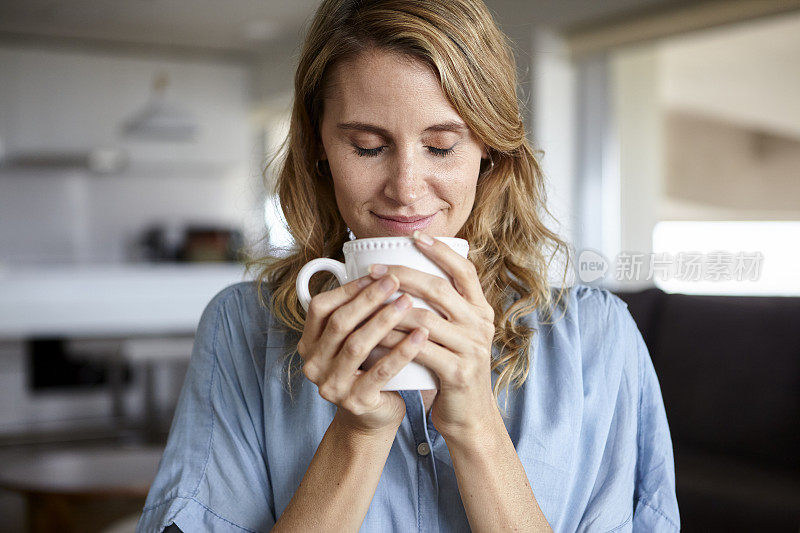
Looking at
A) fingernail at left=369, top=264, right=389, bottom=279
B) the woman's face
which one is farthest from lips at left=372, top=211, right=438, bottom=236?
fingernail at left=369, top=264, right=389, bottom=279

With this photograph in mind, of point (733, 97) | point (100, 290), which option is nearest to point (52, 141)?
point (100, 290)

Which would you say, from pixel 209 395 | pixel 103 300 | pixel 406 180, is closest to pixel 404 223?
pixel 406 180

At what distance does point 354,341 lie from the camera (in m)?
0.67

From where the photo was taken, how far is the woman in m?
0.72

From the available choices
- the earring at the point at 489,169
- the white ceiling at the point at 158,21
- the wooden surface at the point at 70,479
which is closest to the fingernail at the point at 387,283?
the earring at the point at 489,169

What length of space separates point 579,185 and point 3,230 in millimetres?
4414

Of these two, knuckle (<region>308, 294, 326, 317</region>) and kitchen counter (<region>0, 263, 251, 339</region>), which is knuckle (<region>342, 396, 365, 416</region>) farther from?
kitchen counter (<region>0, 263, 251, 339</region>)

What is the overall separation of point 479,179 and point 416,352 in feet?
1.50

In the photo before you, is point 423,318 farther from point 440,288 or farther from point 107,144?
point 107,144

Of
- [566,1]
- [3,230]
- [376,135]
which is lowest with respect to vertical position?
[376,135]

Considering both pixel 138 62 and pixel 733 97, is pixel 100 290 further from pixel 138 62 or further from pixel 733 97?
pixel 733 97

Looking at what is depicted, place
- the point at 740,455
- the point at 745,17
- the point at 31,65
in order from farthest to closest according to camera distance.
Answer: the point at 31,65, the point at 745,17, the point at 740,455

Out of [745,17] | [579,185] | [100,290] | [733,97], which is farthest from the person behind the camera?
[100,290]

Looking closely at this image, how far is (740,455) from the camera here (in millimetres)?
1978
